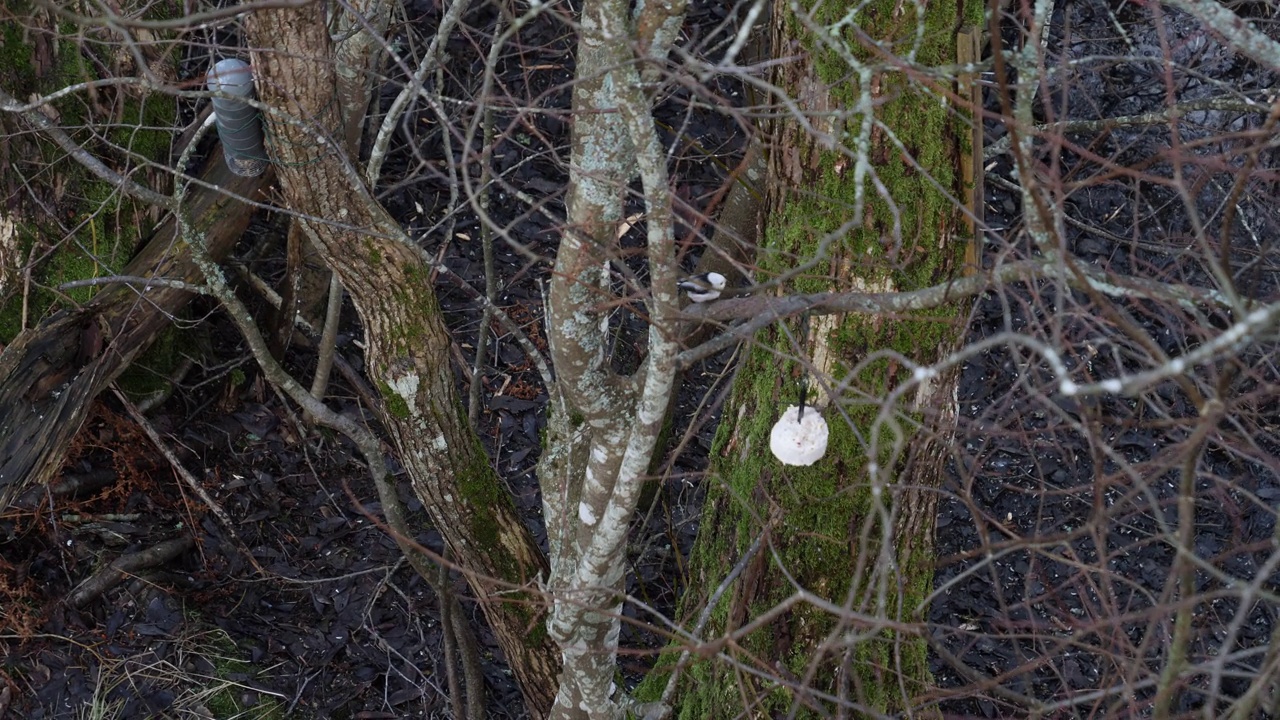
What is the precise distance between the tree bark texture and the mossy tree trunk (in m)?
0.70

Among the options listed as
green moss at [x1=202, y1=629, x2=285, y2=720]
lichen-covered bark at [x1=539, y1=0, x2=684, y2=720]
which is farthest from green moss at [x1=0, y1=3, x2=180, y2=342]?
lichen-covered bark at [x1=539, y1=0, x2=684, y2=720]

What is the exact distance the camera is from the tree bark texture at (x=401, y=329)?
2742 millimetres

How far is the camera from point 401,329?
3.19 m

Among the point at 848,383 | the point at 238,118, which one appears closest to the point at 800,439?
the point at 848,383

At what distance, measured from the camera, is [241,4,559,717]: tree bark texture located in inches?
108

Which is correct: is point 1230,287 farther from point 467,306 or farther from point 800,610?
point 467,306

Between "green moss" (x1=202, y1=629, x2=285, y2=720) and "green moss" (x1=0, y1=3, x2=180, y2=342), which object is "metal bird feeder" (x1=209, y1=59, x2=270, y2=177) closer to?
"green moss" (x1=0, y1=3, x2=180, y2=342)

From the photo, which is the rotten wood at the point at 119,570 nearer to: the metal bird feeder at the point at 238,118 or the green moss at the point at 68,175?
the green moss at the point at 68,175

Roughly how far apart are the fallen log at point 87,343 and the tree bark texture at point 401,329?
65 cm

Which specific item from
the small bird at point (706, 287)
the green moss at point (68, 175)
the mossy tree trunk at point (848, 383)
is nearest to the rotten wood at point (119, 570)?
the green moss at point (68, 175)

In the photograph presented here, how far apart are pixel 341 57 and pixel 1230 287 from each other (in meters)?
2.77

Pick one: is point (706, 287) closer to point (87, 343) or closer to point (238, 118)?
point (238, 118)

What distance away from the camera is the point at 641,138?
6.16 ft

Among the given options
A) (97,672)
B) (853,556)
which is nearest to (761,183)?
(853,556)
